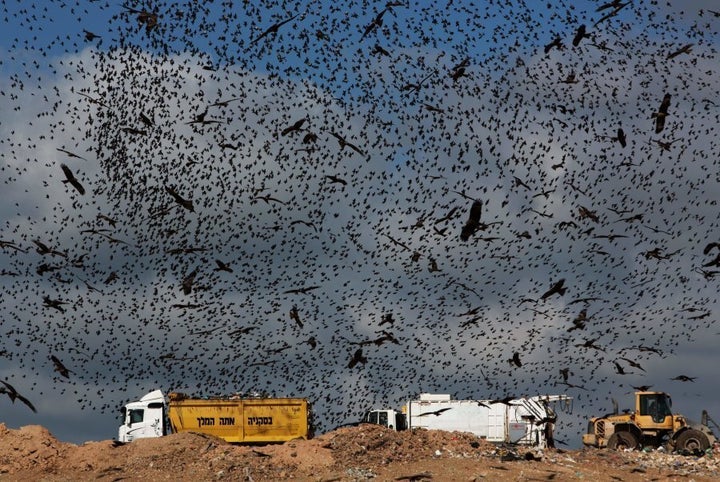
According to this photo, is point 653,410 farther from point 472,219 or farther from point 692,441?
point 472,219

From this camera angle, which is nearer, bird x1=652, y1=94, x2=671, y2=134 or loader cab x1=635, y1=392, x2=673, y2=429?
bird x1=652, y1=94, x2=671, y2=134

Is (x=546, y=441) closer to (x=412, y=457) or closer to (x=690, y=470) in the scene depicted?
(x=690, y=470)

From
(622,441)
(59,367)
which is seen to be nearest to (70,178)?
(59,367)

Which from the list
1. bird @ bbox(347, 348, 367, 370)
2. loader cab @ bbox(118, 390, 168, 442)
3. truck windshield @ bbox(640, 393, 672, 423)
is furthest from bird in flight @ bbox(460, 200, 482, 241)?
truck windshield @ bbox(640, 393, 672, 423)

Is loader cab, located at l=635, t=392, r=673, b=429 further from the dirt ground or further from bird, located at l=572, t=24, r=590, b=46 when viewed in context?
bird, located at l=572, t=24, r=590, b=46

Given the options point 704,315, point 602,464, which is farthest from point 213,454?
point 704,315
